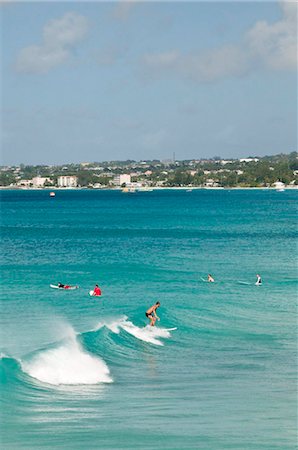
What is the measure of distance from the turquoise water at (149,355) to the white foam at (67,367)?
0.23ft

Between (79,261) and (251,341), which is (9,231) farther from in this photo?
(251,341)

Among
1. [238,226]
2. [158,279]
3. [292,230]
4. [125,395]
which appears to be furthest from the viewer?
[238,226]

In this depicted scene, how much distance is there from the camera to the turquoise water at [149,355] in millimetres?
20766

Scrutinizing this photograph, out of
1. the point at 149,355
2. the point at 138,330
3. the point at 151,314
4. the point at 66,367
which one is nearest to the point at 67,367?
the point at 66,367

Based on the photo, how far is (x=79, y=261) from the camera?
65188 mm

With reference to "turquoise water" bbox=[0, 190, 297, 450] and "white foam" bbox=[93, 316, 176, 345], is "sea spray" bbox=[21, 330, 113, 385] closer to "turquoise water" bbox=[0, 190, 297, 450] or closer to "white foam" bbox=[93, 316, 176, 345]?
"turquoise water" bbox=[0, 190, 297, 450]

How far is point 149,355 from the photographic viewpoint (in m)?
29.7

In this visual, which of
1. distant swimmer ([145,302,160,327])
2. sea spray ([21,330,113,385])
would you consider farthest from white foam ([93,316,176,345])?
sea spray ([21,330,113,385])

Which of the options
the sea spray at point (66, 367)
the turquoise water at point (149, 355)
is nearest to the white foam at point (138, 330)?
the turquoise water at point (149, 355)

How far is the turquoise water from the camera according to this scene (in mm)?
20766

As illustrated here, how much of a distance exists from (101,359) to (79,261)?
1431 inches

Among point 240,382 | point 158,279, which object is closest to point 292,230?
point 158,279

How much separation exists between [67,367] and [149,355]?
3.74m

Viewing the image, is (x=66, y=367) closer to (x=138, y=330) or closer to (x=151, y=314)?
(x=138, y=330)
